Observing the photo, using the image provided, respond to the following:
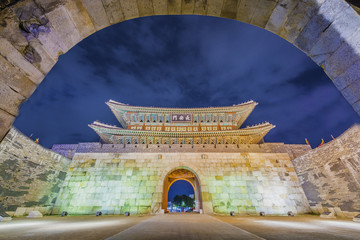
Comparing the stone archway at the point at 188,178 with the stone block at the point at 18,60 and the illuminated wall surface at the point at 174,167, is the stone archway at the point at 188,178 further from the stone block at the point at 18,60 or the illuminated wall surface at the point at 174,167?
the stone block at the point at 18,60

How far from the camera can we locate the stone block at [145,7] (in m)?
2.22

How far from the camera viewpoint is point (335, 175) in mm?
6895

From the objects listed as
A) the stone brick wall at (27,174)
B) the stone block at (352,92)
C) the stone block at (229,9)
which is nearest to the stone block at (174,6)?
the stone block at (229,9)

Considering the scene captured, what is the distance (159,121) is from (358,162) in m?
13.8

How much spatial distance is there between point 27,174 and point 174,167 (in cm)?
768

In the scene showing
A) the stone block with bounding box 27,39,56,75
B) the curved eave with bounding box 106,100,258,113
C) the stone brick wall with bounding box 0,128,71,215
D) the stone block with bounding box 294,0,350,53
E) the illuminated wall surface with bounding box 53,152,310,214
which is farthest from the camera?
the curved eave with bounding box 106,100,258,113

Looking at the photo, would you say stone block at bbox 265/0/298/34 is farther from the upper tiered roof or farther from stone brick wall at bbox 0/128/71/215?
the upper tiered roof

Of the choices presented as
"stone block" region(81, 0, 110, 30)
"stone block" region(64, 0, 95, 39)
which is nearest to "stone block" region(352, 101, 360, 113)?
"stone block" region(81, 0, 110, 30)

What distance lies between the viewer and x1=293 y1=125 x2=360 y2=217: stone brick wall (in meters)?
6.12

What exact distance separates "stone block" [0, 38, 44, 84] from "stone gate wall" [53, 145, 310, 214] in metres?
8.33

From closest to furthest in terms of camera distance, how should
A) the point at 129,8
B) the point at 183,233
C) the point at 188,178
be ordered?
1. the point at 129,8
2. the point at 183,233
3. the point at 188,178

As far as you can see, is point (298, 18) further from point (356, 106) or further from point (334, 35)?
point (356, 106)

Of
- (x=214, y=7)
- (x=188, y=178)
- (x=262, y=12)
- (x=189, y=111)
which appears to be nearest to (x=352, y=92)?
(x=262, y=12)

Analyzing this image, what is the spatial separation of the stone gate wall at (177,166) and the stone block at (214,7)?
332 inches
